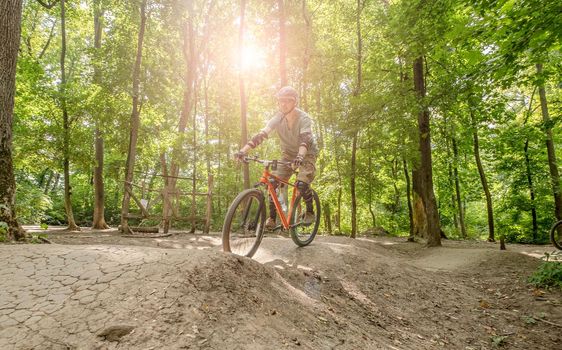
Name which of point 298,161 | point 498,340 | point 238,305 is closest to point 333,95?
point 298,161

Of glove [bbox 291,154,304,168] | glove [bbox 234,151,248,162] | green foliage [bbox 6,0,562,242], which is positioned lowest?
glove [bbox 291,154,304,168]

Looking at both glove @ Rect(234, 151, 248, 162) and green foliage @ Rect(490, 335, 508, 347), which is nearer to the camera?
green foliage @ Rect(490, 335, 508, 347)

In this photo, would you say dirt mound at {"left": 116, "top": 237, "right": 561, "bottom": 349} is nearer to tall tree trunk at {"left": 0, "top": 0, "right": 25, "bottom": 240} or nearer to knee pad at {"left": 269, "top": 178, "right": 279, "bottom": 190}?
knee pad at {"left": 269, "top": 178, "right": 279, "bottom": 190}

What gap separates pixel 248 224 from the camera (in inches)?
182

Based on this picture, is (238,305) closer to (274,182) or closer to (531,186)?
(274,182)

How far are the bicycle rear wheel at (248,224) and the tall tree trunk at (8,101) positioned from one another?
3690 mm

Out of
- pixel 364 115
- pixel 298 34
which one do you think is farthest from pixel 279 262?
pixel 298 34

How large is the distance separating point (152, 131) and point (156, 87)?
3.00 m

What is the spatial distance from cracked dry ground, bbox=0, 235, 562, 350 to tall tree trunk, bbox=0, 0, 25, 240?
186cm

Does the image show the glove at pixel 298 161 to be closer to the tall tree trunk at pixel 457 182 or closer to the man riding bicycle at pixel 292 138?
the man riding bicycle at pixel 292 138

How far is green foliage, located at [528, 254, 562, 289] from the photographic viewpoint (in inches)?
211

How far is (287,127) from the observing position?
5.33m

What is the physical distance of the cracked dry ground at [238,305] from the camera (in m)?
2.07

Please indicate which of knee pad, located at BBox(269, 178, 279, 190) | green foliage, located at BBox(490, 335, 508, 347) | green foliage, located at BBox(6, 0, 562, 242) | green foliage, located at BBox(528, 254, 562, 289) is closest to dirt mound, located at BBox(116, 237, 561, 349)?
green foliage, located at BBox(490, 335, 508, 347)
